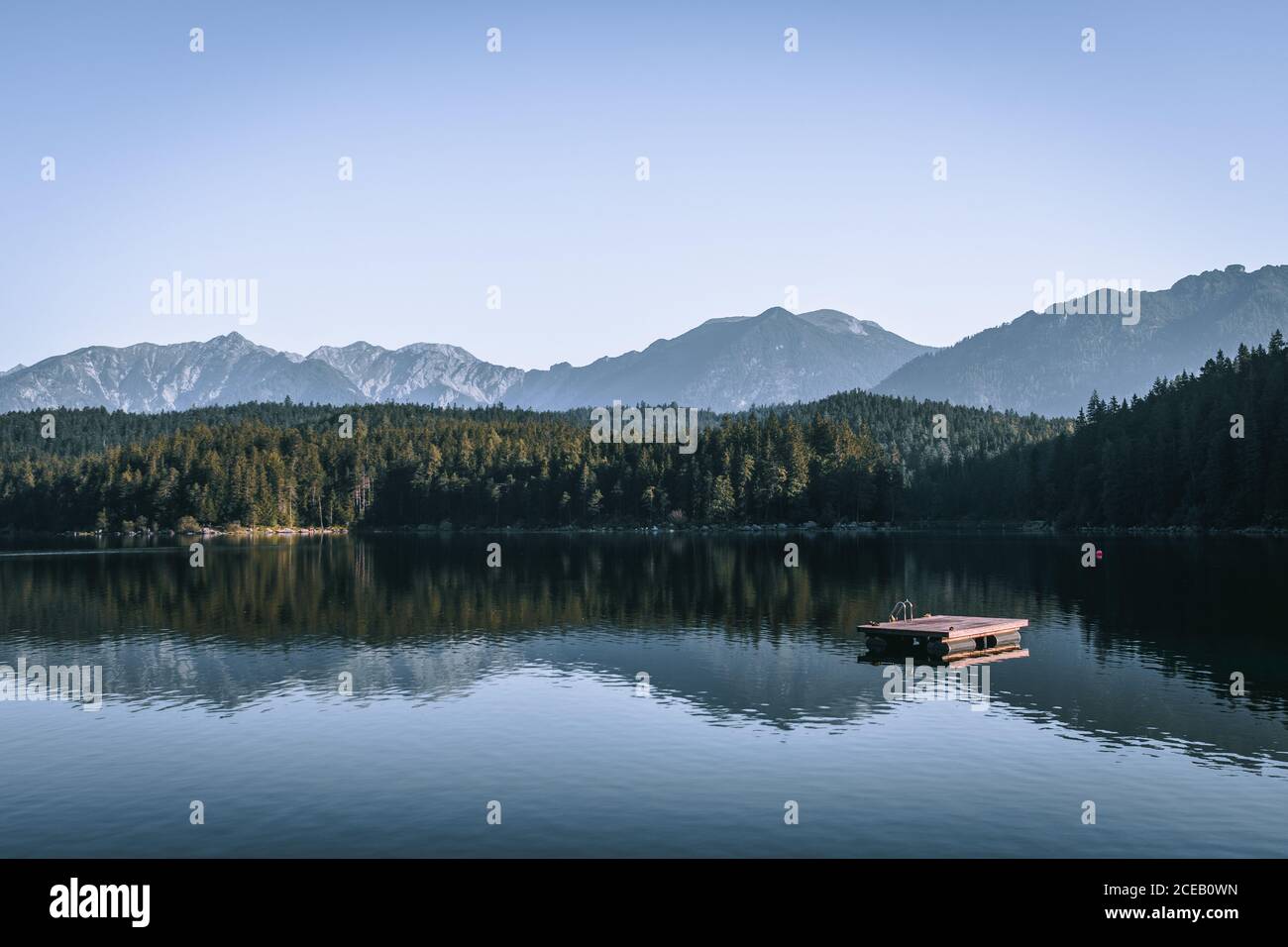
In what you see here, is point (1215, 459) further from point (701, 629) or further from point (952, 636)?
point (952, 636)

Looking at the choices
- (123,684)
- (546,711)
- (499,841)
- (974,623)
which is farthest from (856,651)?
(123,684)

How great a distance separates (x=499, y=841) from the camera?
29.5 metres

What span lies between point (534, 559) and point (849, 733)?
10840cm

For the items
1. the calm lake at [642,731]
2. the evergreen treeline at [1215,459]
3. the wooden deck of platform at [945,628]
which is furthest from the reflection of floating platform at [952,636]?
the evergreen treeline at [1215,459]

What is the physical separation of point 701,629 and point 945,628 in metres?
17.9

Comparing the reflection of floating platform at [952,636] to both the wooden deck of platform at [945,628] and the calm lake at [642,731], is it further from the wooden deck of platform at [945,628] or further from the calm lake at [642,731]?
the calm lake at [642,731]

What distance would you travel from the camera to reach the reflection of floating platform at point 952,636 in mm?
60750

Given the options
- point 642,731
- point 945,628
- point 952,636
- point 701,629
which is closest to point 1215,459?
point 945,628

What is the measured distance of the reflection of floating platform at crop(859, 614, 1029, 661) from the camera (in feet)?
199

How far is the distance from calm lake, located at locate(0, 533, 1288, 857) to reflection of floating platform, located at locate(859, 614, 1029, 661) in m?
2.05

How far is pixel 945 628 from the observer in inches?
2441

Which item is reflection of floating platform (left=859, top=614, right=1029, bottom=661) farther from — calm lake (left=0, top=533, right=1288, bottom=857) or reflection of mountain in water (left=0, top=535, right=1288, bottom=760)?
calm lake (left=0, top=533, right=1288, bottom=857)

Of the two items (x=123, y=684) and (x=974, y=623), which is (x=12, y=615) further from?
(x=974, y=623)

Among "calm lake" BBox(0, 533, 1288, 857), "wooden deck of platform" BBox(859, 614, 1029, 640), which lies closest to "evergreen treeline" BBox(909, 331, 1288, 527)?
"calm lake" BBox(0, 533, 1288, 857)
